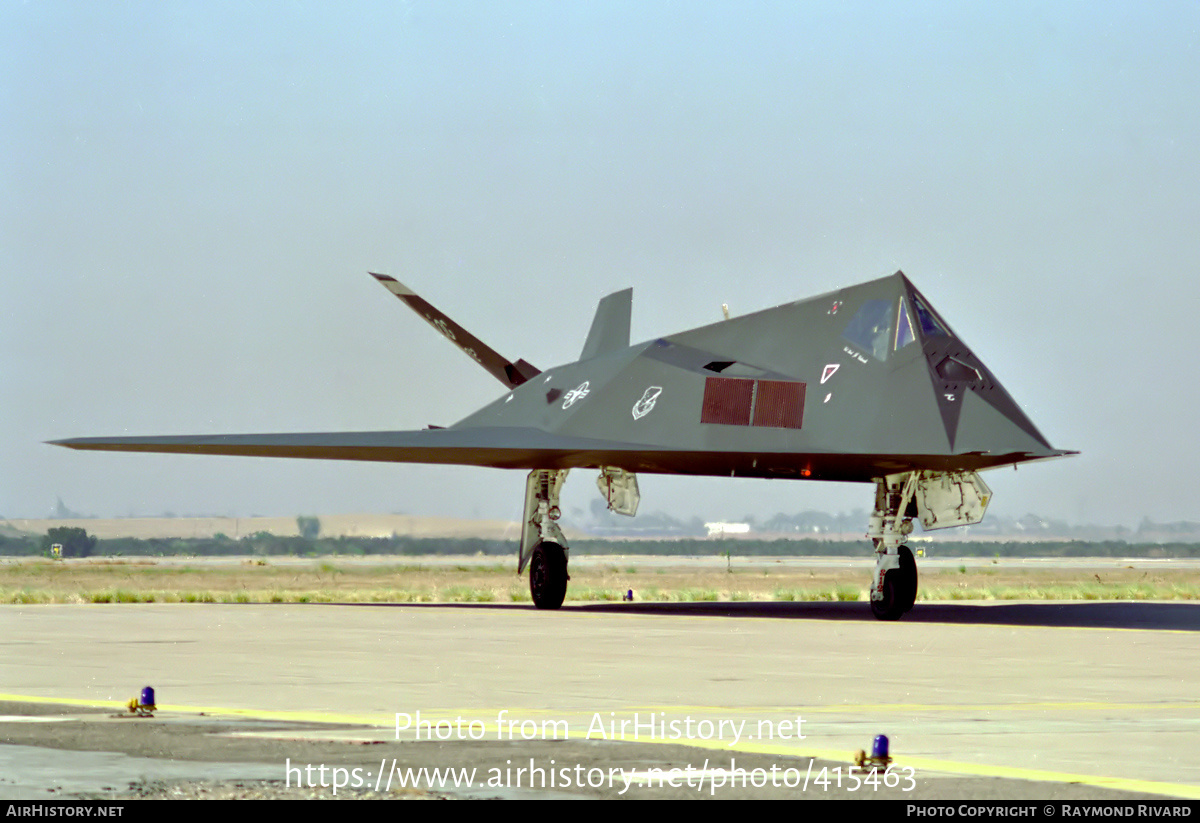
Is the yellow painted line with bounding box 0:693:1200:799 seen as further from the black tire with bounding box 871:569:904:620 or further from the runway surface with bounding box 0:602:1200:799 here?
the black tire with bounding box 871:569:904:620

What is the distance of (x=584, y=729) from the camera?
32.3ft

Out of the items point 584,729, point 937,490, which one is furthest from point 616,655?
point 937,490

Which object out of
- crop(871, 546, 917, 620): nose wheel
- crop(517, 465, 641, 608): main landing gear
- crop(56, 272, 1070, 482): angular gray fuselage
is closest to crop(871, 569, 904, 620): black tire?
crop(871, 546, 917, 620): nose wheel

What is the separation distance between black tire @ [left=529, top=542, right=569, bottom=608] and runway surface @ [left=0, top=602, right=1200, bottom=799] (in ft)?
14.3

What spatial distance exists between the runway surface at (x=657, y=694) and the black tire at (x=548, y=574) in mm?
4360

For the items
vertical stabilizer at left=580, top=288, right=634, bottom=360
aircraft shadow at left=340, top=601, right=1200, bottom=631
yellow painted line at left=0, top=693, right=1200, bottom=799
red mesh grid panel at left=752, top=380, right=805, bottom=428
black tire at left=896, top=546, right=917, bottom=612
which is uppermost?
vertical stabilizer at left=580, top=288, right=634, bottom=360

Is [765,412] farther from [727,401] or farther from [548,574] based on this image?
[548,574]

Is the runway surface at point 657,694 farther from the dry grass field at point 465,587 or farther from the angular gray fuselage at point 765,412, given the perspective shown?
the dry grass field at point 465,587

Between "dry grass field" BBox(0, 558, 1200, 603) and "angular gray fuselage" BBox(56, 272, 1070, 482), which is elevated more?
"angular gray fuselage" BBox(56, 272, 1070, 482)

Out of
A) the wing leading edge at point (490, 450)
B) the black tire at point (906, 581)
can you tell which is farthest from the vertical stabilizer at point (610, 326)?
the black tire at point (906, 581)

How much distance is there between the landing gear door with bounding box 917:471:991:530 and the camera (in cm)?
2253

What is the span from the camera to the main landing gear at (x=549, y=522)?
89.1 ft

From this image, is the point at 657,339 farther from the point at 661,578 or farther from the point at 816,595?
the point at 661,578
